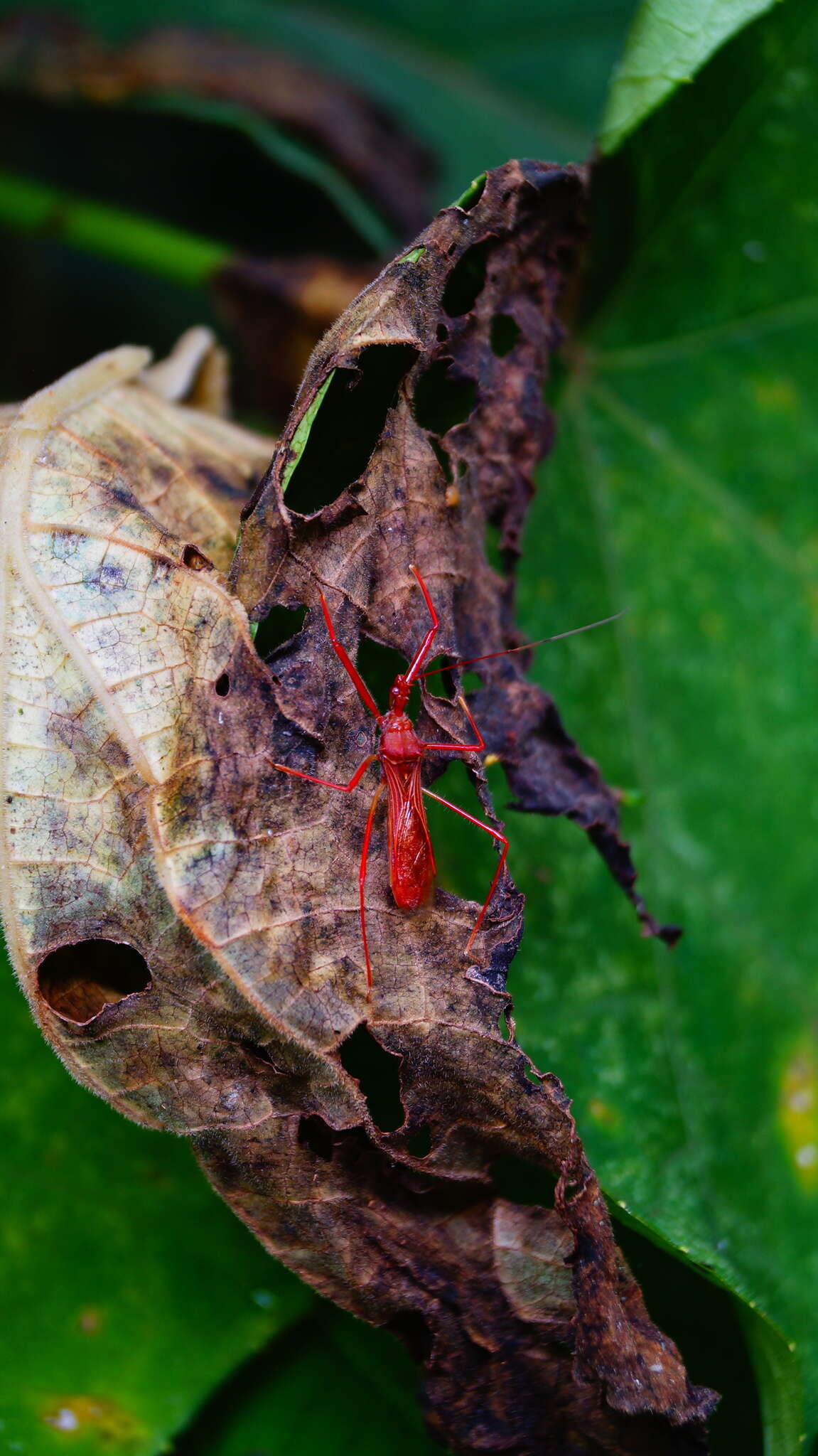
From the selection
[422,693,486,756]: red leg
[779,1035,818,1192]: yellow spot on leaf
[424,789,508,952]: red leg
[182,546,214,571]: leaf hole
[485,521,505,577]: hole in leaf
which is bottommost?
[779,1035,818,1192]: yellow spot on leaf

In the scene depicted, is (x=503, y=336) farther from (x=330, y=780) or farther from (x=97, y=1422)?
(x=97, y=1422)

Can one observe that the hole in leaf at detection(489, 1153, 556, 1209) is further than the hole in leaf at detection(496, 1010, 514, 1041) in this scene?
Yes

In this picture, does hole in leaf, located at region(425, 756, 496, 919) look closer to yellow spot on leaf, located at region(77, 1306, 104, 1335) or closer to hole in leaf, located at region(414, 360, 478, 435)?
hole in leaf, located at region(414, 360, 478, 435)

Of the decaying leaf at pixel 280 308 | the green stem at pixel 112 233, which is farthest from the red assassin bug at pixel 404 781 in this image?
the green stem at pixel 112 233

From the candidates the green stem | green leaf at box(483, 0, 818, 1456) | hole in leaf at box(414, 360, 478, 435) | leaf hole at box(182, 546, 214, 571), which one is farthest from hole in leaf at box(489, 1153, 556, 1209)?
the green stem

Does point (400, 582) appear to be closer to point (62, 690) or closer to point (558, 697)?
point (62, 690)

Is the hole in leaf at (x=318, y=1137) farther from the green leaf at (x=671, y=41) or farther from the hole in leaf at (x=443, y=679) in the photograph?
the green leaf at (x=671, y=41)
